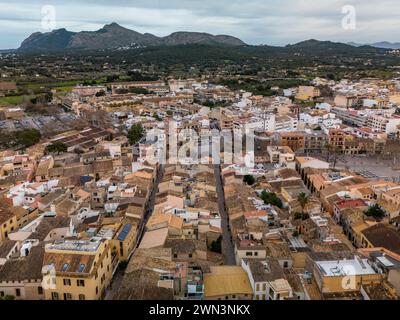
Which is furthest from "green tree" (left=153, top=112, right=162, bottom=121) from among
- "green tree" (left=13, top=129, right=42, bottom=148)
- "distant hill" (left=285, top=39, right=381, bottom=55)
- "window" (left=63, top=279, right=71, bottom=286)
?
"distant hill" (left=285, top=39, right=381, bottom=55)

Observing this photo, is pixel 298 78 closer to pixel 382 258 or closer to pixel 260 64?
pixel 260 64

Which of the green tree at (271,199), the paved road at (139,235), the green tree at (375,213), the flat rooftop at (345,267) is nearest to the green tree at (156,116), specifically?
the paved road at (139,235)

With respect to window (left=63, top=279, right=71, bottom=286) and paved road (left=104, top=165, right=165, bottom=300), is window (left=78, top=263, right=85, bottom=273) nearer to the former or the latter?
window (left=63, top=279, right=71, bottom=286)

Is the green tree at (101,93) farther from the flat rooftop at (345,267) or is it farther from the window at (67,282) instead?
the flat rooftop at (345,267)

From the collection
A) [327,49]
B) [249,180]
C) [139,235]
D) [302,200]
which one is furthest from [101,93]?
[327,49]
